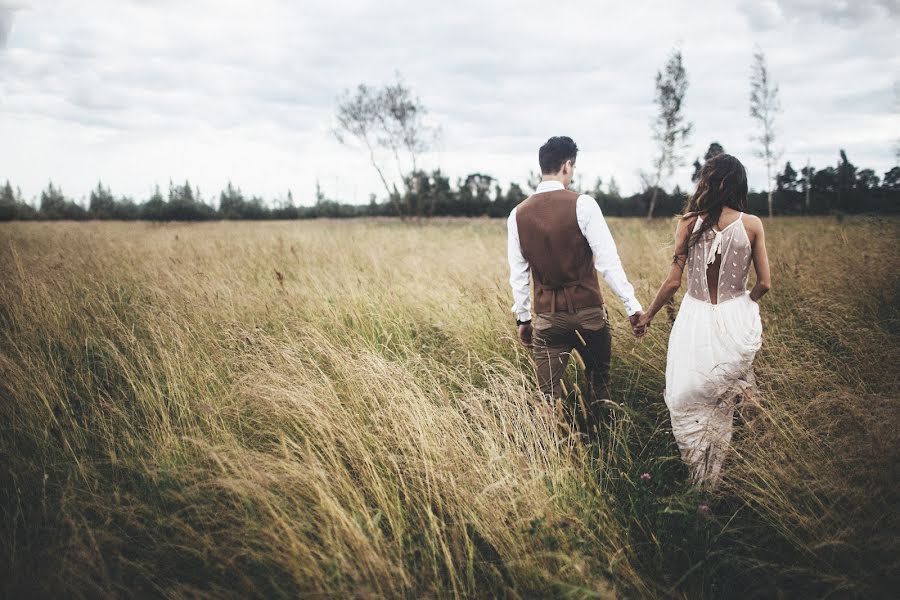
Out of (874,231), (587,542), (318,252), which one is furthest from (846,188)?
(587,542)

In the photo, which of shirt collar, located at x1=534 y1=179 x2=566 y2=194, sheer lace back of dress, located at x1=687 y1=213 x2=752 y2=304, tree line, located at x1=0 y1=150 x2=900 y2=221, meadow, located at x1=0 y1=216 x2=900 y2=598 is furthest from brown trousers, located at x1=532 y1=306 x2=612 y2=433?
tree line, located at x1=0 y1=150 x2=900 y2=221

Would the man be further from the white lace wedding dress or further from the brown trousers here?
the white lace wedding dress

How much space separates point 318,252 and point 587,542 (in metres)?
7.76

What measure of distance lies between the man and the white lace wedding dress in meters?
0.35

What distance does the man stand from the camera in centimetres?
250

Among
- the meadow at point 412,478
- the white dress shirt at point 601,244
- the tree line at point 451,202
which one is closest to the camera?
the meadow at point 412,478

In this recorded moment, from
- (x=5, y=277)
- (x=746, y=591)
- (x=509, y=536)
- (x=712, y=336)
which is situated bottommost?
(x=746, y=591)

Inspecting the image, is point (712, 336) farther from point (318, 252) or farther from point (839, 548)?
point (318, 252)

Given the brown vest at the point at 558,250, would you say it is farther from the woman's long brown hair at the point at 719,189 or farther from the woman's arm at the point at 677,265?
the woman's long brown hair at the point at 719,189

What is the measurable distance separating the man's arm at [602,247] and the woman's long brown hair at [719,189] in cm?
54

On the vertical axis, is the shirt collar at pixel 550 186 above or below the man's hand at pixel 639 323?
above

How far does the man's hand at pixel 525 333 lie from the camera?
290cm

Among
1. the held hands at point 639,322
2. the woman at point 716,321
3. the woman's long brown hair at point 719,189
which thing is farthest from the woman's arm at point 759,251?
the held hands at point 639,322

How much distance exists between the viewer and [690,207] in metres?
2.54
